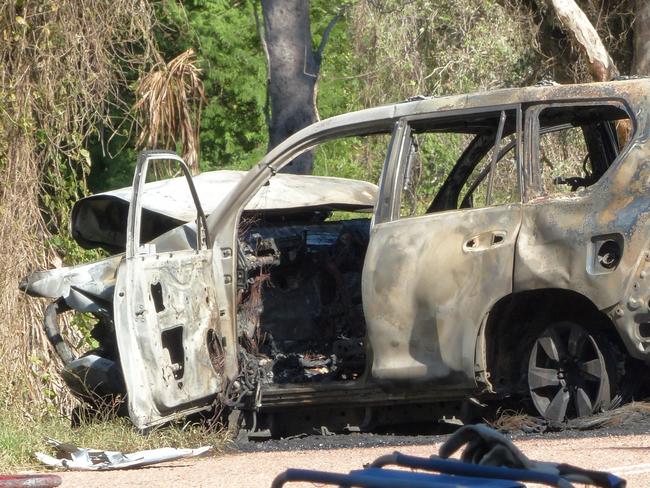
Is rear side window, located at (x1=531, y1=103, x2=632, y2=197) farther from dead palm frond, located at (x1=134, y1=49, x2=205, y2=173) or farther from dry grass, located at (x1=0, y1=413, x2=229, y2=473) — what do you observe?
dead palm frond, located at (x1=134, y1=49, x2=205, y2=173)

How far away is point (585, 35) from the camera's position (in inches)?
523

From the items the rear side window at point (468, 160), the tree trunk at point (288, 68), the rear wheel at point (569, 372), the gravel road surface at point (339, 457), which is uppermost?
the tree trunk at point (288, 68)

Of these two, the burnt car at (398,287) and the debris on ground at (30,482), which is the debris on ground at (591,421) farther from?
the debris on ground at (30,482)

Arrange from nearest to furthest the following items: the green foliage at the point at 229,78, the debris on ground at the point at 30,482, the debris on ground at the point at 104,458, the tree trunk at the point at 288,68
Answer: the debris on ground at the point at 30,482, the debris on ground at the point at 104,458, the tree trunk at the point at 288,68, the green foliage at the point at 229,78

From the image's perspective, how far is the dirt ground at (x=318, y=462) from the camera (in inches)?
236

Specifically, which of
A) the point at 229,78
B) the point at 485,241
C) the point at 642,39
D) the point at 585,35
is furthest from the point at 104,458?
the point at 229,78

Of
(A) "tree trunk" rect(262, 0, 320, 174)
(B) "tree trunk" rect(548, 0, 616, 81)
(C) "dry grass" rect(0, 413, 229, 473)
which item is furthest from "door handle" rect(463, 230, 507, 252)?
(A) "tree trunk" rect(262, 0, 320, 174)

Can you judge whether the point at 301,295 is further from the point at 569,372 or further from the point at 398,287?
the point at 569,372

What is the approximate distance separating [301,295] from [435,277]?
74.9 inches

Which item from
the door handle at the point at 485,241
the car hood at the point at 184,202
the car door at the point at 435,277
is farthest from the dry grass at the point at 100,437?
the door handle at the point at 485,241

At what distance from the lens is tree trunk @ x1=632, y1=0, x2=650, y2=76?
13.5 m

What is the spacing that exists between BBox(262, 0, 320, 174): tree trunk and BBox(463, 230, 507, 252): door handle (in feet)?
22.3

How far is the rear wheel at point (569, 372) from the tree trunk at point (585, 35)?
6.50 meters

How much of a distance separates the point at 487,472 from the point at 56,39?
7610 millimetres
